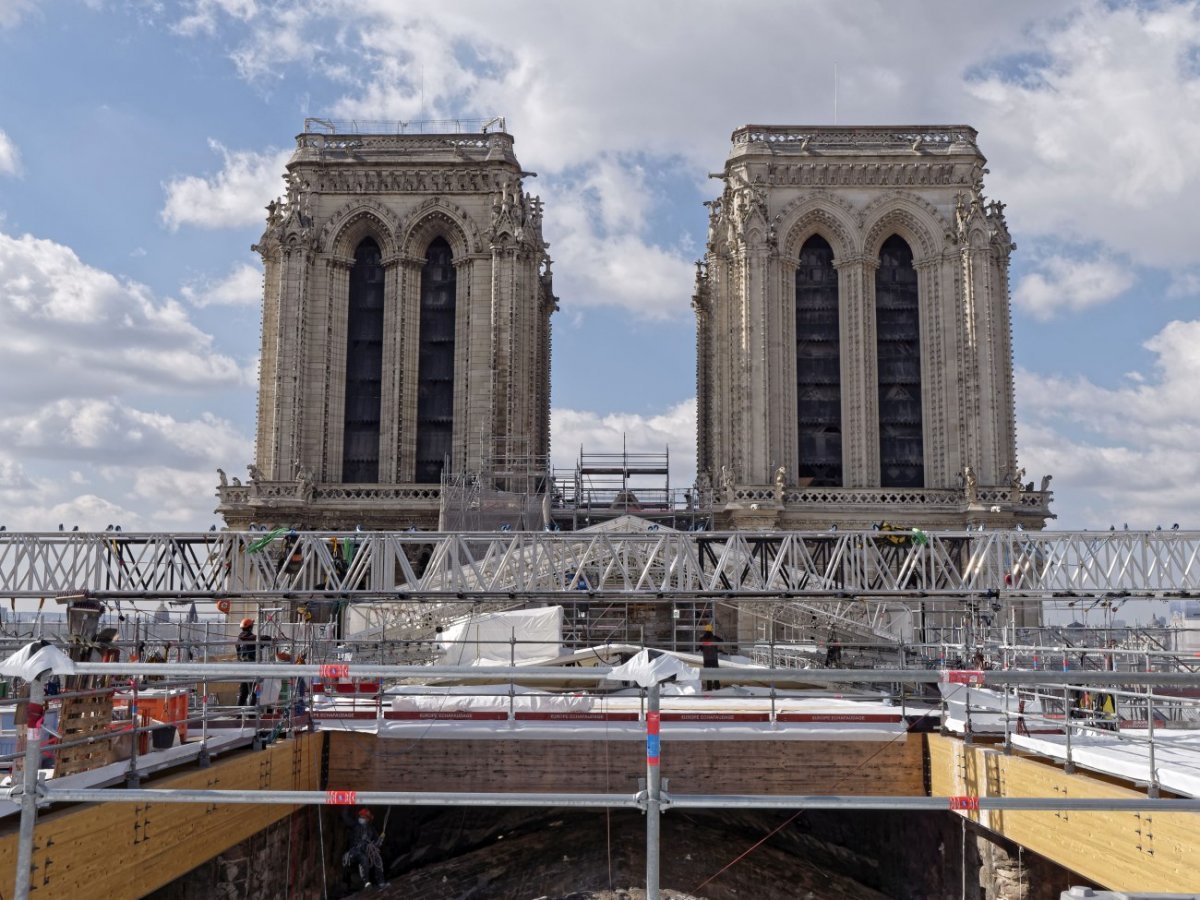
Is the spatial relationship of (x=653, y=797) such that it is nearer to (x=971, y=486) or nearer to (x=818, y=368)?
→ (x=971, y=486)

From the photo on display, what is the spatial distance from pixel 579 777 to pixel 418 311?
121ft

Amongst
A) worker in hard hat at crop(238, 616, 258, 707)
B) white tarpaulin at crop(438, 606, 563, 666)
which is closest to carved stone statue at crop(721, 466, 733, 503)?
white tarpaulin at crop(438, 606, 563, 666)

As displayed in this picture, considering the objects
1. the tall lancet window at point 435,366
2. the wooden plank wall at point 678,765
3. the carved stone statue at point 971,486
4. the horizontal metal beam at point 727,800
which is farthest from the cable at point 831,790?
the tall lancet window at point 435,366

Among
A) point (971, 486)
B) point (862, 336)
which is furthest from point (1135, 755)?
point (862, 336)

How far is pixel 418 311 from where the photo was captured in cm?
5169

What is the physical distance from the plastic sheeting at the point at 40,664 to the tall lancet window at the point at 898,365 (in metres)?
45.1

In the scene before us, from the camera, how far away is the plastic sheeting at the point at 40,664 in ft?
26.4

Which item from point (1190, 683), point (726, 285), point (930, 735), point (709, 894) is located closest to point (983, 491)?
point (726, 285)

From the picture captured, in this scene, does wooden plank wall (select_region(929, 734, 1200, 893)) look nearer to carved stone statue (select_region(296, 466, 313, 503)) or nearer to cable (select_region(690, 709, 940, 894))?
cable (select_region(690, 709, 940, 894))

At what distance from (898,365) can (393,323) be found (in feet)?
71.0

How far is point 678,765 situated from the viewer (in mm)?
17188

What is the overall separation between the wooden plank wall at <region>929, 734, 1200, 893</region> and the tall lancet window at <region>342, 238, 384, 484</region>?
38.8 metres

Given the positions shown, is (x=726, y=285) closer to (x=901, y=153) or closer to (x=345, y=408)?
(x=901, y=153)

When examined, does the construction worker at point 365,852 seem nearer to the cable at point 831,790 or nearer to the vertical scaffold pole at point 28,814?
the cable at point 831,790
